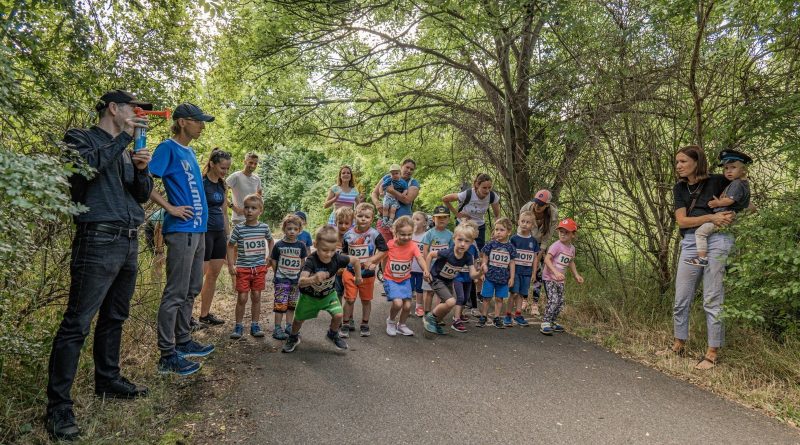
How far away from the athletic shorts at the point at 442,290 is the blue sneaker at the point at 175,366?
296 centimetres

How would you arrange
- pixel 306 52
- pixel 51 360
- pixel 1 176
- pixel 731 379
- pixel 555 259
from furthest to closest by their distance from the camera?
pixel 306 52 → pixel 555 259 → pixel 731 379 → pixel 51 360 → pixel 1 176

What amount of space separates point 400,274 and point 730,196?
3656mm

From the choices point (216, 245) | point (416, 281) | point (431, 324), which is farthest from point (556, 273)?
point (216, 245)

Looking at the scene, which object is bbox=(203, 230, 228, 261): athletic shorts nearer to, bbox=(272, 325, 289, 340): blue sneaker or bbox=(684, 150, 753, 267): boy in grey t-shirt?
bbox=(272, 325, 289, 340): blue sneaker

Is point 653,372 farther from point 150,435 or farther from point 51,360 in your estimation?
point 51,360

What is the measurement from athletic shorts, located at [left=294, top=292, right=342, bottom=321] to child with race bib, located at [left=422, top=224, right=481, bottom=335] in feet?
4.54

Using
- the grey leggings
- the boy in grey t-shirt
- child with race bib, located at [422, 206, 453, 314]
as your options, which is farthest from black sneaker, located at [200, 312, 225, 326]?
the boy in grey t-shirt

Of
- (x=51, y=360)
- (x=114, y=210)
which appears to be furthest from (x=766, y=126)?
(x=51, y=360)

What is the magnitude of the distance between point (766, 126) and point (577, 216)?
2.98 m

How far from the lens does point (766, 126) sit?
198 inches

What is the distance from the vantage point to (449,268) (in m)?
6.21

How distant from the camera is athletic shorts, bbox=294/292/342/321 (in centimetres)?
512

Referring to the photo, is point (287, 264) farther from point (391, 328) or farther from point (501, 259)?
point (501, 259)

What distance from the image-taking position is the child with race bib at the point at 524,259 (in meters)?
6.61
